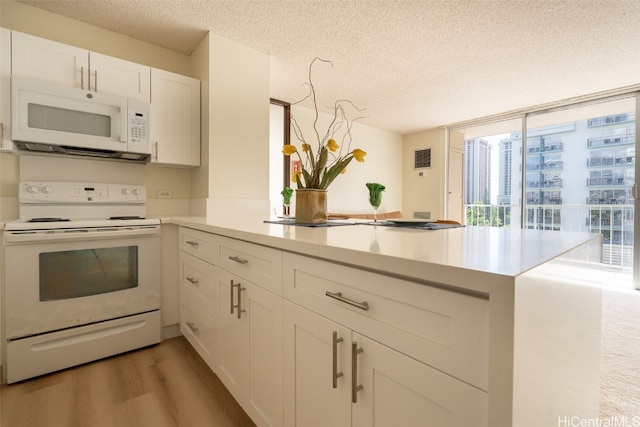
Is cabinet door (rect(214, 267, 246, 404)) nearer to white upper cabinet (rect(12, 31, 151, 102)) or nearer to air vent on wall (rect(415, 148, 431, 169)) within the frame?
white upper cabinet (rect(12, 31, 151, 102))

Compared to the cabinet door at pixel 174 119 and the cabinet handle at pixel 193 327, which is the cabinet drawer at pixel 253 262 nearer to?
Answer: the cabinet handle at pixel 193 327

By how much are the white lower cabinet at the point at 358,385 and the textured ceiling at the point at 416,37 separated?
225 cm

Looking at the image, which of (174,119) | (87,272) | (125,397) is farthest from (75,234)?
(174,119)

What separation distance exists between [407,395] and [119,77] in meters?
2.65

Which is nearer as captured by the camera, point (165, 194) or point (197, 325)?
point (197, 325)

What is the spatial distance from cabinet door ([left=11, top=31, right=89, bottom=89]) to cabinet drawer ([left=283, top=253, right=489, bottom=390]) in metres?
2.24

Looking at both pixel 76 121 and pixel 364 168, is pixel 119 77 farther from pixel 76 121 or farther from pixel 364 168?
pixel 364 168

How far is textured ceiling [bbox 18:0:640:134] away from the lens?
7.14 feet

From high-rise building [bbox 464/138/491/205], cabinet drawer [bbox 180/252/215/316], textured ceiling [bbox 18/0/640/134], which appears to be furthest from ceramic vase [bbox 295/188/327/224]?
high-rise building [bbox 464/138/491/205]

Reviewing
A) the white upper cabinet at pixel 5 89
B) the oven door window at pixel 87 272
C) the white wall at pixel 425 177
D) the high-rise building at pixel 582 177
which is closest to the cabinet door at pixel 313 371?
the oven door window at pixel 87 272

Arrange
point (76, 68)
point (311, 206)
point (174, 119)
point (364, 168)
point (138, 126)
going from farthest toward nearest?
point (364, 168) → point (174, 119) → point (138, 126) → point (76, 68) → point (311, 206)

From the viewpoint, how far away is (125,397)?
154 cm

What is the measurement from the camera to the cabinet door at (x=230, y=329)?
1.28 meters

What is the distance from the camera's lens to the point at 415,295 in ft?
1.96
